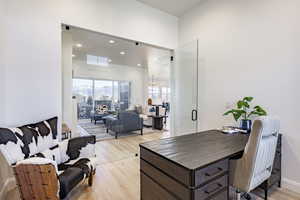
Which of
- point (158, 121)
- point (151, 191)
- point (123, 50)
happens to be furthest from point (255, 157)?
point (158, 121)

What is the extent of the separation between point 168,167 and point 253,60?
2.33 meters

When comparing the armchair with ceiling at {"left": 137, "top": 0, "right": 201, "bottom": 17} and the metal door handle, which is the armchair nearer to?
the metal door handle

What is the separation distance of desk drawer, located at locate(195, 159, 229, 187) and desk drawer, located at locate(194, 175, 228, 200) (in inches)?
2.1

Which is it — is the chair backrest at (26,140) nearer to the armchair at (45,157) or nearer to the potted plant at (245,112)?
the armchair at (45,157)

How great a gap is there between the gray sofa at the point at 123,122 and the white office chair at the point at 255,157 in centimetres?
370

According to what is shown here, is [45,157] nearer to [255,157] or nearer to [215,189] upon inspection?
[215,189]

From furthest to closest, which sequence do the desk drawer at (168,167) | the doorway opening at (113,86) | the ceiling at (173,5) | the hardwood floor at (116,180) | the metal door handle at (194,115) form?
1. the doorway opening at (113,86)
2. the metal door handle at (194,115)
3. the ceiling at (173,5)
4. the hardwood floor at (116,180)
5. the desk drawer at (168,167)

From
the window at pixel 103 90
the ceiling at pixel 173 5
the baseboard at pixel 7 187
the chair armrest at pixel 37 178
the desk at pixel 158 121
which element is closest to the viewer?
the chair armrest at pixel 37 178

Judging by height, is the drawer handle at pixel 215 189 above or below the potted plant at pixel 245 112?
below

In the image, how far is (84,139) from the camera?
2.43m

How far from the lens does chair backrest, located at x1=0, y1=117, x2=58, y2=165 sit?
1518 millimetres

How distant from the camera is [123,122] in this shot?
4906 millimetres

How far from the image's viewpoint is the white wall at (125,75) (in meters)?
4.96

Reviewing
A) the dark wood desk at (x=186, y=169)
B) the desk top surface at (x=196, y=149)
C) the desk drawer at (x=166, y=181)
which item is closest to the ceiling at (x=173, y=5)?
the desk top surface at (x=196, y=149)
